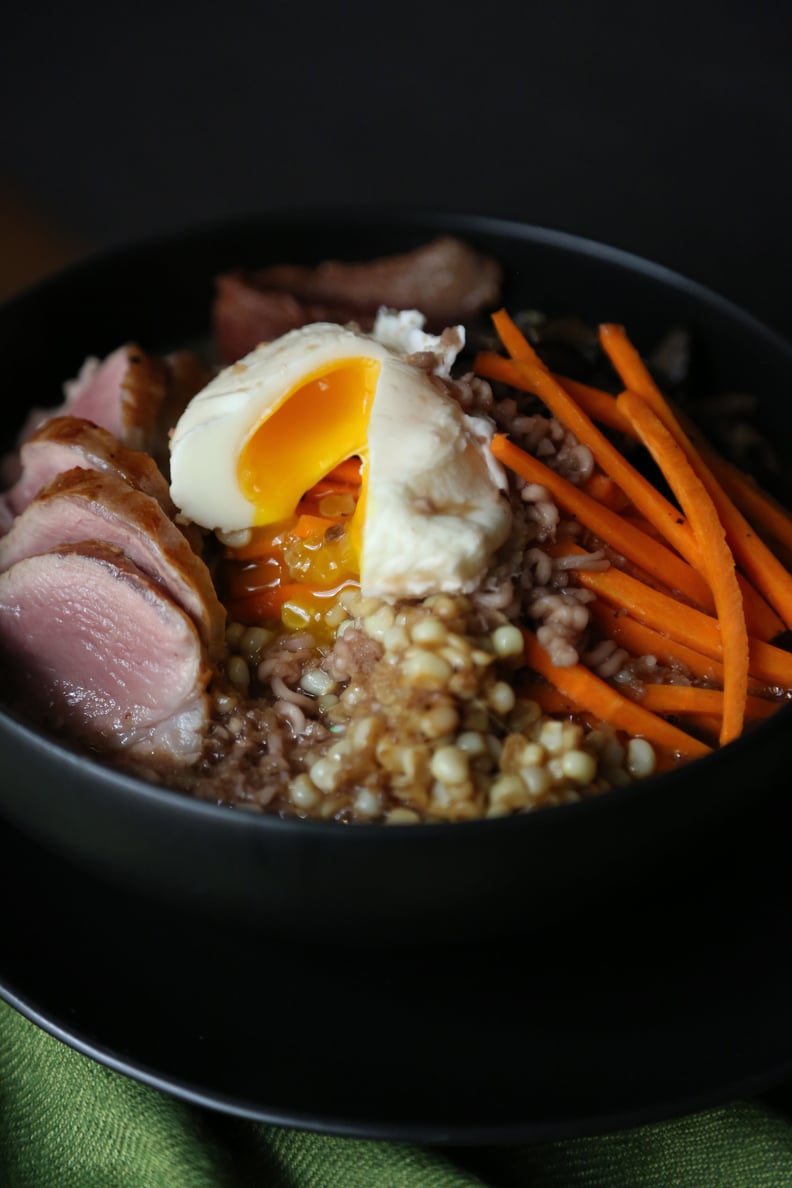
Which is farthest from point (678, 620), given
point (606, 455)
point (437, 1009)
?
point (437, 1009)

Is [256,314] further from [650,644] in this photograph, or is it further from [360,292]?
[650,644]

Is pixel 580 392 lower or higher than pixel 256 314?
higher

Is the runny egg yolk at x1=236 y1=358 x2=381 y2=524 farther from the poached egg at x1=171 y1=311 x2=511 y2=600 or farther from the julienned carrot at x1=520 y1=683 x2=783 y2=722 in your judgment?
the julienned carrot at x1=520 y1=683 x2=783 y2=722

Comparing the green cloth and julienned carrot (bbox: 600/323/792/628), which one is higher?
julienned carrot (bbox: 600/323/792/628)

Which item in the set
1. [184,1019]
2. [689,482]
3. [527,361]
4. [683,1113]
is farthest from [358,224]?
→ [683,1113]

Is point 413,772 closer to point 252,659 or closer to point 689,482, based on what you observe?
point 252,659

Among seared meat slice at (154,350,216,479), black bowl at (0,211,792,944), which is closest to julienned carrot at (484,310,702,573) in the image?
black bowl at (0,211,792,944)
